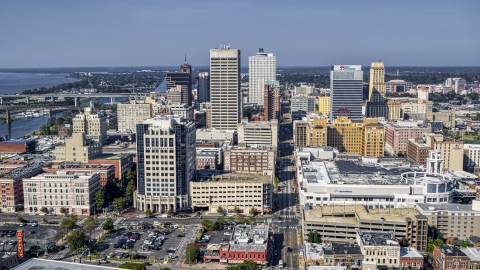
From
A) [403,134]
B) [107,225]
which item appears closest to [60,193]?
[107,225]

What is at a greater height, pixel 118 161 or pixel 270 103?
pixel 270 103

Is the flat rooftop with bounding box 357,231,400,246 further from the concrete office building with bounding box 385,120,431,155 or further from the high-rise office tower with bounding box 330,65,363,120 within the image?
the high-rise office tower with bounding box 330,65,363,120

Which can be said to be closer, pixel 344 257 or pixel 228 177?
pixel 344 257

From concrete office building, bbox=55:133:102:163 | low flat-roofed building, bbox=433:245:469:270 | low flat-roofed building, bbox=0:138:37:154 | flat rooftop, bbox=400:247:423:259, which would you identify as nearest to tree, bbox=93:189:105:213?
concrete office building, bbox=55:133:102:163

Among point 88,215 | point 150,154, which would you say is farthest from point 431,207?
point 88,215

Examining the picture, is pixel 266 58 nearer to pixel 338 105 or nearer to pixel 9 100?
pixel 338 105

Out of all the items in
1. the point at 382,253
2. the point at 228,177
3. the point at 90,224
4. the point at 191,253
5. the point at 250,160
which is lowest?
the point at 191,253

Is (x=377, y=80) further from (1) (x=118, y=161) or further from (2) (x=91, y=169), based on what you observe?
(2) (x=91, y=169)
